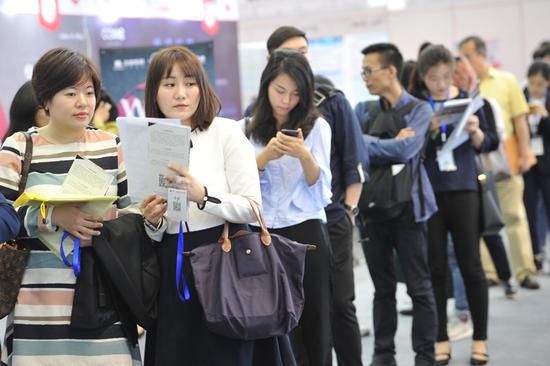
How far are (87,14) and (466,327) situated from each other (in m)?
3.52

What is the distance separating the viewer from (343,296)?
3.49 metres

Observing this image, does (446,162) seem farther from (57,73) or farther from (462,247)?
(57,73)

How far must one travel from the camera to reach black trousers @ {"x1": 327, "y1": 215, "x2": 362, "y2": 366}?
3.49 metres

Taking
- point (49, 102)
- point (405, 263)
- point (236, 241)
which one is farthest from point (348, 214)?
point (49, 102)

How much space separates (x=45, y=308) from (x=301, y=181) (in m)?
1.20

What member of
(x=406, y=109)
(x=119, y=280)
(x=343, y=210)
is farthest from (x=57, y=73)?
(x=406, y=109)

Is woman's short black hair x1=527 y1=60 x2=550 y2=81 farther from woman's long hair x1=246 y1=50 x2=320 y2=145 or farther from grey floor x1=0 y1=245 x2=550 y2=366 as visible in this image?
woman's long hair x1=246 y1=50 x2=320 y2=145

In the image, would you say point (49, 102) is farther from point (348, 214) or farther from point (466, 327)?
point (466, 327)

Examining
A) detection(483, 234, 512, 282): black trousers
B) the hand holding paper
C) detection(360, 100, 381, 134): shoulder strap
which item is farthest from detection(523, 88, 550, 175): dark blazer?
the hand holding paper

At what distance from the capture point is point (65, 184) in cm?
229

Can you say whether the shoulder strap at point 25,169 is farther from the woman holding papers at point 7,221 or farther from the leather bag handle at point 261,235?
the leather bag handle at point 261,235

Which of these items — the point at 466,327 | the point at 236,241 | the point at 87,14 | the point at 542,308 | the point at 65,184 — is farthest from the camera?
the point at 87,14

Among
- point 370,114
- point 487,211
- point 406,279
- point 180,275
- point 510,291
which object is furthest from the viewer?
point 510,291

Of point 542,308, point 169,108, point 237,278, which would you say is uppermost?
point 169,108
